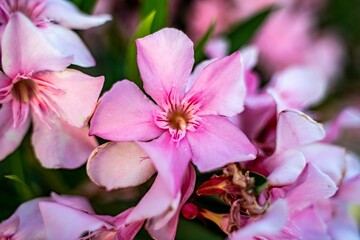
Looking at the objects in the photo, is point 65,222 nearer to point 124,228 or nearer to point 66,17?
point 124,228

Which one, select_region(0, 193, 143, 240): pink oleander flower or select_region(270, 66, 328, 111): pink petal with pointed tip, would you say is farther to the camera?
select_region(270, 66, 328, 111): pink petal with pointed tip

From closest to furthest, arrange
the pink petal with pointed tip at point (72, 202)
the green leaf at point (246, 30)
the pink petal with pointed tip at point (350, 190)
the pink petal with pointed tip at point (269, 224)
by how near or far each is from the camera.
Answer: the pink petal with pointed tip at point (269, 224)
the pink petal with pointed tip at point (72, 202)
the pink petal with pointed tip at point (350, 190)
the green leaf at point (246, 30)

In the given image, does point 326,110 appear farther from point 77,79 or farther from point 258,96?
point 77,79

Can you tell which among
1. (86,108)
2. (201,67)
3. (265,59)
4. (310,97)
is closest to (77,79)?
(86,108)

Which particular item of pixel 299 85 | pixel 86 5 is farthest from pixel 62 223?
pixel 299 85

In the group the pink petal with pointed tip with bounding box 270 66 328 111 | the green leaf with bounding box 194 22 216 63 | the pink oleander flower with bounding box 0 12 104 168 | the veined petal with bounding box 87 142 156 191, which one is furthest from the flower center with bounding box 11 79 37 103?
the pink petal with pointed tip with bounding box 270 66 328 111

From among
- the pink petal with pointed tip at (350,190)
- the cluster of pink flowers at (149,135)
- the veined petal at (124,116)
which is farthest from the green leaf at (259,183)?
the pink petal with pointed tip at (350,190)

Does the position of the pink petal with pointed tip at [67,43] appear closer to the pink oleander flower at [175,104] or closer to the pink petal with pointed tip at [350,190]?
the pink oleander flower at [175,104]

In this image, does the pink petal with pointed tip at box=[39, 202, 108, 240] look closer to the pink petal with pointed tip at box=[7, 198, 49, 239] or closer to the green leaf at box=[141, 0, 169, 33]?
the pink petal with pointed tip at box=[7, 198, 49, 239]
